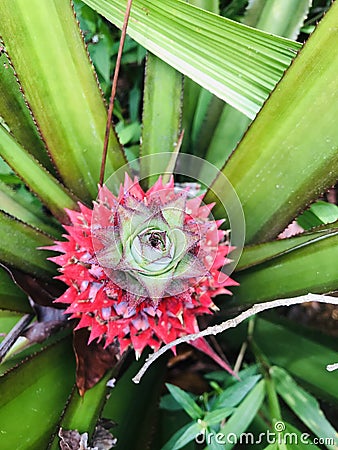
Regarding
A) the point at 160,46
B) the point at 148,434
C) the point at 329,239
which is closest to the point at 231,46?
the point at 160,46

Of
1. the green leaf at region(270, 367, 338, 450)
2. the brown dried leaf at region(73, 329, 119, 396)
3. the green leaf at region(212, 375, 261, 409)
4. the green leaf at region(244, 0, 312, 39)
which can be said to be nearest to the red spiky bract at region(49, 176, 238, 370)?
the brown dried leaf at region(73, 329, 119, 396)

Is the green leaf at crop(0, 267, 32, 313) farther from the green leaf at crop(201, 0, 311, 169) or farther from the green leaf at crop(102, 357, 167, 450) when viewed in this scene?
the green leaf at crop(201, 0, 311, 169)

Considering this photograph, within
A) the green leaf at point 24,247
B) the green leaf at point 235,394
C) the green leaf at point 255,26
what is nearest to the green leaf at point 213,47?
the green leaf at point 255,26

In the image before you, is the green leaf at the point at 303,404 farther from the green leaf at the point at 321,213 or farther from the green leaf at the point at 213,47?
the green leaf at the point at 213,47

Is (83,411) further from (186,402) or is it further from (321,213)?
(321,213)

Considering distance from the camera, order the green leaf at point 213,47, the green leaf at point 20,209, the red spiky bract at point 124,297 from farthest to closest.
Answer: the green leaf at point 20,209 → the green leaf at point 213,47 → the red spiky bract at point 124,297

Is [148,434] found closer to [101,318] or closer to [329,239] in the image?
[101,318]
